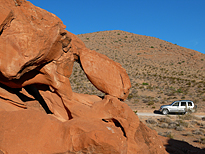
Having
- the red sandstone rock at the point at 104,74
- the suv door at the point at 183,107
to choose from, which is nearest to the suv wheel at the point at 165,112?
the suv door at the point at 183,107

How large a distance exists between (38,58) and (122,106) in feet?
10.8

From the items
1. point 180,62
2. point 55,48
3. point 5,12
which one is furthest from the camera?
point 180,62

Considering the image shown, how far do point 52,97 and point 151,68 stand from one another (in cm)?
3825

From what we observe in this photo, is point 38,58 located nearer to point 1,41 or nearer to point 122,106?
point 1,41

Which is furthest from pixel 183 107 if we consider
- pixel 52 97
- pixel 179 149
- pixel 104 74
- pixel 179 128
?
pixel 52 97

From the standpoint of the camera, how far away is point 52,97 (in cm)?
695

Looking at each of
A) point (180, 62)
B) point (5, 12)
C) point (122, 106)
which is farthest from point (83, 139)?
point (180, 62)

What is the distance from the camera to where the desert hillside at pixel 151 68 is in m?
26.9

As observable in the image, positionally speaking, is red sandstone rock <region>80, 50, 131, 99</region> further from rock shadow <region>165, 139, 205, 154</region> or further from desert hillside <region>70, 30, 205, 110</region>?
desert hillside <region>70, 30, 205, 110</region>

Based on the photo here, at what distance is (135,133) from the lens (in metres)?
6.75

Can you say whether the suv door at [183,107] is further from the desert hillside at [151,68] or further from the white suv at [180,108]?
the desert hillside at [151,68]

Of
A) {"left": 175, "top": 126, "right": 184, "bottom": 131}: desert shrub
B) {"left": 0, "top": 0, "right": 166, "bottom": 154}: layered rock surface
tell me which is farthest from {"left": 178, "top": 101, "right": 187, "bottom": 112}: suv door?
{"left": 0, "top": 0, "right": 166, "bottom": 154}: layered rock surface

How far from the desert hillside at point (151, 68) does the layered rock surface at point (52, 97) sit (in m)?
16.0

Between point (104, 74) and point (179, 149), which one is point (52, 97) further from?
point (179, 149)
